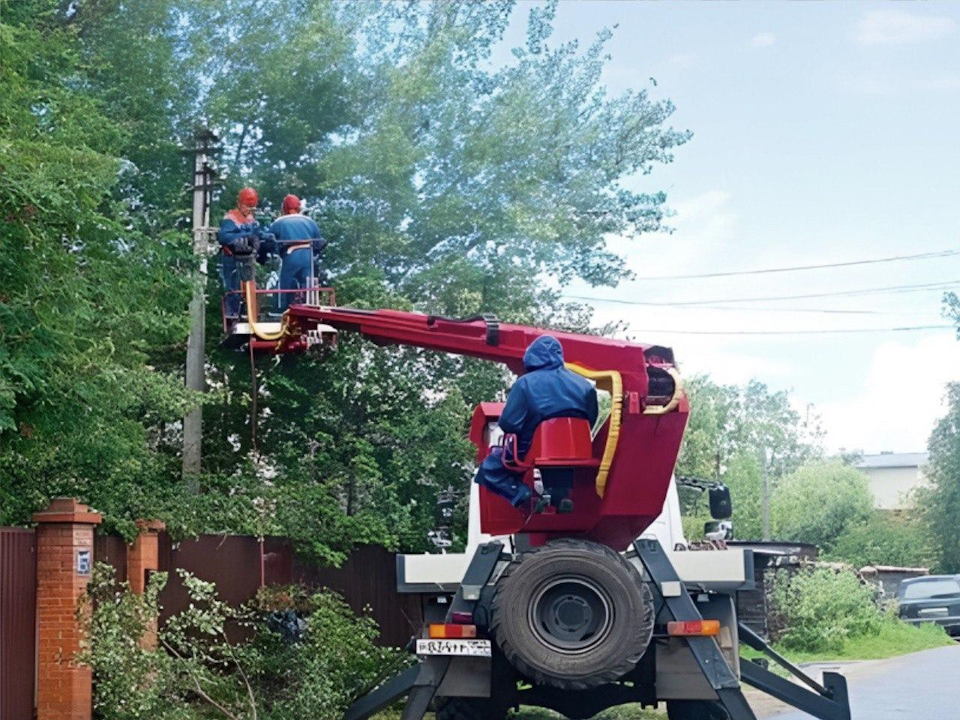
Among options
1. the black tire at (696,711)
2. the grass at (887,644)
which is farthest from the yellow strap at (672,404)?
the grass at (887,644)

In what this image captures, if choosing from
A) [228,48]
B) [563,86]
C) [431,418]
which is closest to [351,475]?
[431,418]

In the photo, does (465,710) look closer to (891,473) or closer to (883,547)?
(883,547)

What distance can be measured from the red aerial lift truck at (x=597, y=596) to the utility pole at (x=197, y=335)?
36.7ft

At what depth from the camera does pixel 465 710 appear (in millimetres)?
11906

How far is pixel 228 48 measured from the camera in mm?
27844

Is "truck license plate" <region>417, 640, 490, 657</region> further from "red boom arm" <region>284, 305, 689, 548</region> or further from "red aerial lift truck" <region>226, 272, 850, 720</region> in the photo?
"red boom arm" <region>284, 305, 689, 548</region>

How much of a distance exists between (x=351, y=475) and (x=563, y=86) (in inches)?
477

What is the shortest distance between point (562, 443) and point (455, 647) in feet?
5.15

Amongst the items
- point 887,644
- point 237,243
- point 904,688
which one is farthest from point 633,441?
point 887,644

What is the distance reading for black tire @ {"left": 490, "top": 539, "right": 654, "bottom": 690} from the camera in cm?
976

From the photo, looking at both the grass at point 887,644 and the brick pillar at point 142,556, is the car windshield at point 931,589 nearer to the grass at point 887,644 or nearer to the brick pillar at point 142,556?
the grass at point 887,644

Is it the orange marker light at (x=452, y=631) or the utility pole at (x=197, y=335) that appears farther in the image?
the utility pole at (x=197, y=335)

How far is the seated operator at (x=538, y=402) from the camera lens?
10414mm

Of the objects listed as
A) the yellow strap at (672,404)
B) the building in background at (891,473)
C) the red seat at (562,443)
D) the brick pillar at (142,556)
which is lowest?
the brick pillar at (142,556)
